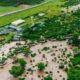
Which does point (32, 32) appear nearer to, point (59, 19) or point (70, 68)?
point (59, 19)

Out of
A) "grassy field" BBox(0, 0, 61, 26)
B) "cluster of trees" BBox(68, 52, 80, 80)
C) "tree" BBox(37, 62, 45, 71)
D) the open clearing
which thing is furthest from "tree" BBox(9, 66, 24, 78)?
"grassy field" BBox(0, 0, 61, 26)

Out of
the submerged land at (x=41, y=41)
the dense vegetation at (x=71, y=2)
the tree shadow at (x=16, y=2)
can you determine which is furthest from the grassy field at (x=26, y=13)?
the tree shadow at (x=16, y=2)

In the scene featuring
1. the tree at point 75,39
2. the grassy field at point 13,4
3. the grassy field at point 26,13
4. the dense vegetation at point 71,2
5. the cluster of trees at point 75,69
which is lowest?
the cluster of trees at point 75,69

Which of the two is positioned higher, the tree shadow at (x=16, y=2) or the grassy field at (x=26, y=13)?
the tree shadow at (x=16, y=2)

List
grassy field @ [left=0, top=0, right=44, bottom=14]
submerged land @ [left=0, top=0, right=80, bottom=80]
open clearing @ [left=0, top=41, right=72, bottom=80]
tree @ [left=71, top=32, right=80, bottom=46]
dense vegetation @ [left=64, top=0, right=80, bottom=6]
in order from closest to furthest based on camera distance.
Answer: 1. open clearing @ [left=0, top=41, right=72, bottom=80]
2. submerged land @ [left=0, top=0, right=80, bottom=80]
3. tree @ [left=71, top=32, right=80, bottom=46]
4. dense vegetation @ [left=64, top=0, right=80, bottom=6]
5. grassy field @ [left=0, top=0, right=44, bottom=14]

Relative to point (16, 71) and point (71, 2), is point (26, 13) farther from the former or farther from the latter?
point (16, 71)

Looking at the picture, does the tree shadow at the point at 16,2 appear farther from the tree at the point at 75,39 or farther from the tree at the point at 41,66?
the tree at the point at 41,66

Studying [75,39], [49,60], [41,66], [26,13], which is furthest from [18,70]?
[26,13]

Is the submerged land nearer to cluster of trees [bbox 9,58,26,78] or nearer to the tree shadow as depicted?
cluster of trees [bbox 9,58,26,78]
